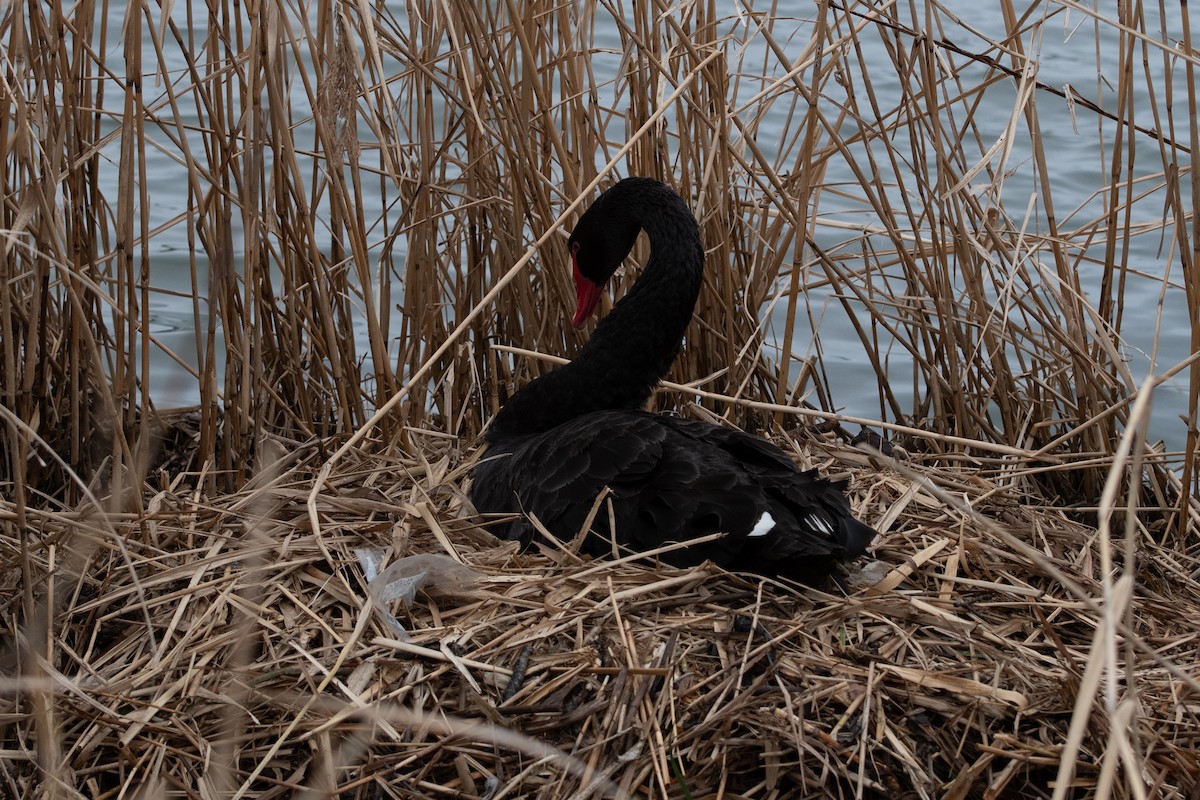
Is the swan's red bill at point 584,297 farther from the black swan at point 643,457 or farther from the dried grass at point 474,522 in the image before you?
the dried grass at point 474,522

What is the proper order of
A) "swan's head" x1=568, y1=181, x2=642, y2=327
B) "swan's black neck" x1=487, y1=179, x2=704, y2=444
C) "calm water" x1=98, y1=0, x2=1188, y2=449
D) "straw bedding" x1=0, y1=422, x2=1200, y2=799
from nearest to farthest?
"straw bedding" x1=0, y1=422, x2=1200, y2=799 → "swan's black neck" x1=487, y1=179, x2=704, y2=444 → "swan's head" x1=568, y1=181, x2=642, y2=327 → "calm water" x1=98, y1=0, x2=1188, y2=449

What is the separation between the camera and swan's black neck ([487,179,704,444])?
3.06 metres

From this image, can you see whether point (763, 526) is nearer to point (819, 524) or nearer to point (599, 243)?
point (819, 524)

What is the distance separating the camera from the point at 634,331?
3.12m

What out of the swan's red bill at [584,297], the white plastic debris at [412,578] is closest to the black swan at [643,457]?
the swan's red bill at [584,297]

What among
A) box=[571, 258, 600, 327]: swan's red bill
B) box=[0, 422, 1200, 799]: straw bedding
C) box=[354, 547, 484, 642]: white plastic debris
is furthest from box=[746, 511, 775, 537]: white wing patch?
box=[571, 258, 600, 327]: swan's red bill

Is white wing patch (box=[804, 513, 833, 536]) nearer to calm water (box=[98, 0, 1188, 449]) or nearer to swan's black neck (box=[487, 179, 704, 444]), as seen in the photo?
swan's black neck (box=[487, 179, 704, 444])

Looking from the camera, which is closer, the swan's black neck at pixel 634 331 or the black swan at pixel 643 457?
the black swan at pixel 643 457

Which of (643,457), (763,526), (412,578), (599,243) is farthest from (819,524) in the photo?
(599,243)

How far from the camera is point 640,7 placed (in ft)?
10.6

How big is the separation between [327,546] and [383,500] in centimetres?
40

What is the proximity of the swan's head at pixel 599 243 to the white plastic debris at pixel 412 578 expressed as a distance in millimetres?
970

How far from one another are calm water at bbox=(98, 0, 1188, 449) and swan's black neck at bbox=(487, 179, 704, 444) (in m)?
0.89

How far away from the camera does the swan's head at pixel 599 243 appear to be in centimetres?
319
